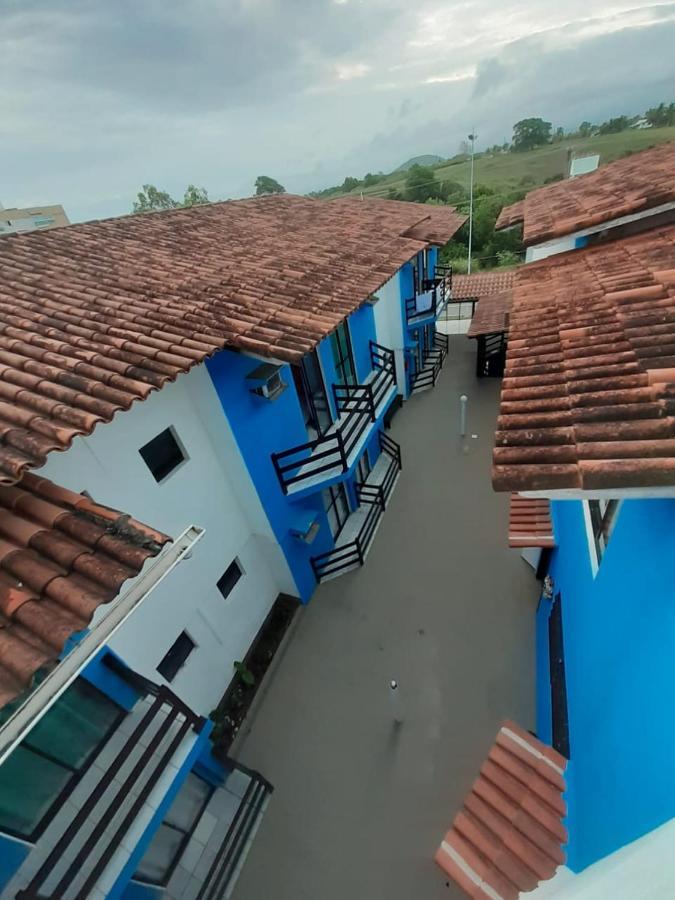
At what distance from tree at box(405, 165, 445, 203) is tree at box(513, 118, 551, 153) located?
19.4m

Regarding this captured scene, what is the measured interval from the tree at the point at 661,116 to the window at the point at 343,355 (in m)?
58.9

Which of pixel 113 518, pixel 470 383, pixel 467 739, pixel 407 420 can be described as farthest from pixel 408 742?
pixel 470 383

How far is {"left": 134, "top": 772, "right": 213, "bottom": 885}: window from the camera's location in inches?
194

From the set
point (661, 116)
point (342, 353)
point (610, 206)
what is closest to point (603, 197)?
point (610, 206)

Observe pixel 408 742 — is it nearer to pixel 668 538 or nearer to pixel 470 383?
pixel 668 538

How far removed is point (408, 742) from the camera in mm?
6668

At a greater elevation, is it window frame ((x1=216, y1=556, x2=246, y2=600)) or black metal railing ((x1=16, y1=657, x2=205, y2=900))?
black metal railing ((x1=16, y1=657, x2=205, y2=900))

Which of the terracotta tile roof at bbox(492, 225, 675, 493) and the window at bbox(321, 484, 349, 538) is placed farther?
the window at bbox(321, 484, 349, 538)

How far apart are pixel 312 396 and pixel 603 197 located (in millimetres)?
6361

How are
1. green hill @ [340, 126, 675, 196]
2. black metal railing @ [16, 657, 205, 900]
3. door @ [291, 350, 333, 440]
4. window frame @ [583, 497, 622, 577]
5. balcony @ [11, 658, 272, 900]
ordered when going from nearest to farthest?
black metal railing @ [16, 657, 205, 900], balcony @ [11, 658, 272, 900], window frame @ [583, 497, 622, 577], door @ [291, 350, 333, 440], green hill @ [340, 126, 675, 196]

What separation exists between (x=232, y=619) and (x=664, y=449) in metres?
7.19

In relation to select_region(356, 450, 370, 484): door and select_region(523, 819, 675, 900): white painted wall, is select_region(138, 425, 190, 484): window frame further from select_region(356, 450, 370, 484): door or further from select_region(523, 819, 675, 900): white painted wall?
select_region(356, 450, 370, 484): door

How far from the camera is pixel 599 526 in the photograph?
4.49m

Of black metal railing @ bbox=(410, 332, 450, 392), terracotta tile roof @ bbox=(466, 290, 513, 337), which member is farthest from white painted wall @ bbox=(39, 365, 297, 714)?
black metal railing @ bbox=(410, 332, 450, 392)
